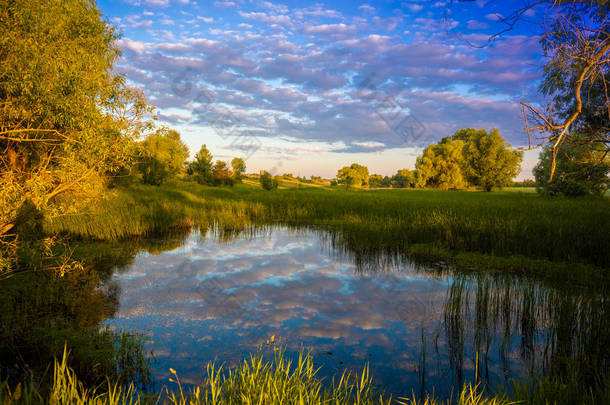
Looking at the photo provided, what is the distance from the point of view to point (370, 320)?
7.14 meters

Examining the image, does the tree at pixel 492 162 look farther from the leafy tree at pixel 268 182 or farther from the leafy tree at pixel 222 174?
the leafy tree at pixel 222 174

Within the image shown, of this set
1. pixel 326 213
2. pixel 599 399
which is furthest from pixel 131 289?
pixel 326 213

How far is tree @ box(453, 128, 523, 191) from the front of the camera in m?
58.1

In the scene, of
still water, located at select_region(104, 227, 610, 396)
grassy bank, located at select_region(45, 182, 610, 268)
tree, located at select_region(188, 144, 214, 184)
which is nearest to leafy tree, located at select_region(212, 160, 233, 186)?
tree, located at select_region(188, 144, 214, 184)

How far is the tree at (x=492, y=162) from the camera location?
58.1 m

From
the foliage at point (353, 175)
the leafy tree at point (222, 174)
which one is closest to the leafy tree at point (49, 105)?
the leafy tree at point (222, 174)

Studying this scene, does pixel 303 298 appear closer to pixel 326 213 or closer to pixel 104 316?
pixel 104 316

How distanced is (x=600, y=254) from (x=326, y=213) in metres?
15.6

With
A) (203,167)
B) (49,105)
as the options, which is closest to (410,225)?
(49,105)

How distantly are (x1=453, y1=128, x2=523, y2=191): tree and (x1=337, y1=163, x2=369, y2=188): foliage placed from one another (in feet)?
111

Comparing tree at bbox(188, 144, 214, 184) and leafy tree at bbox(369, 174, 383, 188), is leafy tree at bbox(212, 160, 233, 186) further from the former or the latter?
leafy tree at bbox(369, 174, 383, 188)

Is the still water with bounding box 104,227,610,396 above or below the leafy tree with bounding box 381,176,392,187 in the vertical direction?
below

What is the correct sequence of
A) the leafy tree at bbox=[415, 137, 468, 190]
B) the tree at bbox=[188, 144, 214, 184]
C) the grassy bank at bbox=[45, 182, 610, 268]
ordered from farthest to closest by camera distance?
the leafy tree at bbox=[415, 137, 468, 190]
the tree at bbox=[188, 144, 214, 184]
the grassy bank at bbox=[45, 182, 610, 268]

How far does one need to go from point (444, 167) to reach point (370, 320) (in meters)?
65.6
